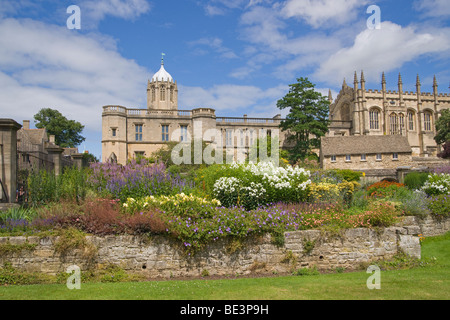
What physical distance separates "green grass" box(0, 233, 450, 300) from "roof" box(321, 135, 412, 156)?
3072 centimetres

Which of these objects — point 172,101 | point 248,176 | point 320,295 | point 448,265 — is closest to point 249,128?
point 172,101

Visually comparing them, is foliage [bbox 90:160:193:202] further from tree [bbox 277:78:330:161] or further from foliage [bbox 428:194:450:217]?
tree [bbox 277:78:330:161]

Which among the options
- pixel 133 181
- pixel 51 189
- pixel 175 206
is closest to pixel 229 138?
pixel 133 181

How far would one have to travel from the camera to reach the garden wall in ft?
25.3

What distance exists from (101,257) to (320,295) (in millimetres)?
4791

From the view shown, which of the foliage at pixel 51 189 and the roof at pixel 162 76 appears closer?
the foliage at pixel 51 189

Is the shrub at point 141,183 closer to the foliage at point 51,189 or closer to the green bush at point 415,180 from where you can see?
the foliage at point 51,189

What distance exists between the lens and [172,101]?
197 feet

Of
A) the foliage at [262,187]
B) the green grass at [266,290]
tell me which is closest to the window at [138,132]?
the foliage at [262,187]

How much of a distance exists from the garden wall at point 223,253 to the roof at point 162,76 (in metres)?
57.8

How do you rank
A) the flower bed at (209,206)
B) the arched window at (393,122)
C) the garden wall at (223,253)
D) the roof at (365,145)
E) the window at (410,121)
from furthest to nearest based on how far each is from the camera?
the window at (410,121) → the arched window at (393,122) → the roof at (365,145) → the flower bed at (209,206) → the garden wall at (223,253)

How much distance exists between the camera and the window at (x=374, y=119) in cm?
5922

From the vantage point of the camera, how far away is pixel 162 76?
64.3m

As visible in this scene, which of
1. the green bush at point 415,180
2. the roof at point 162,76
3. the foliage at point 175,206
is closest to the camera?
the foliage at point 175,206
